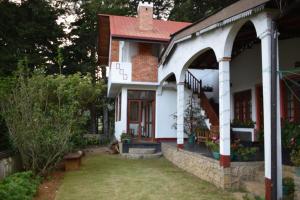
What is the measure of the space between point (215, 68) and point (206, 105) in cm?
167

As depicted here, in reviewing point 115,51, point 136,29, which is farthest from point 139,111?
point 136,29

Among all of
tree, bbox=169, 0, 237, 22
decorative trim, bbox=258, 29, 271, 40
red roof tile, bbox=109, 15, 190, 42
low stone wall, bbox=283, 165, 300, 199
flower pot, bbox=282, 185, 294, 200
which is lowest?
flower pot, bbox=282, 185, 294, 200

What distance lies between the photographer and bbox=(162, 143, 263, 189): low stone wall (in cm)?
756

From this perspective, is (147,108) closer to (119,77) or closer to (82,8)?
(119,77)

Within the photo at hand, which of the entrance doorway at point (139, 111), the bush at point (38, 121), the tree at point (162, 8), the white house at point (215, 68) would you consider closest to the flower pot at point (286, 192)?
the white house at point (215, 68)

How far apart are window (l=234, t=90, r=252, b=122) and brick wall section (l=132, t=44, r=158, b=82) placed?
4776 mm

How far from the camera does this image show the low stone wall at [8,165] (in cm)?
858

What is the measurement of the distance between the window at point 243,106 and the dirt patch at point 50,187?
7.35m

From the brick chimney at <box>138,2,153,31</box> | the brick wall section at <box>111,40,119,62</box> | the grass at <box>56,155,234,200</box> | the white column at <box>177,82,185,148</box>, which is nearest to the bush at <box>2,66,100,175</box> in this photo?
the grass at <box>56,155,234,200</box>

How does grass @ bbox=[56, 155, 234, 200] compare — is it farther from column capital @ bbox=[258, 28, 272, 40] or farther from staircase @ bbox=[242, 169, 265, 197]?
column capital @ bbox=[258, 28, 272, 40]

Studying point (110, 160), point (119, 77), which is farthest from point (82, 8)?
point (110, 160)

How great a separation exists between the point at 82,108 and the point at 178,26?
10263 millimetres

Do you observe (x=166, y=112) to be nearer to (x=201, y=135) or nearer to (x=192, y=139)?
(x=192, y=139)

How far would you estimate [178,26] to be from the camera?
20.2 meters
